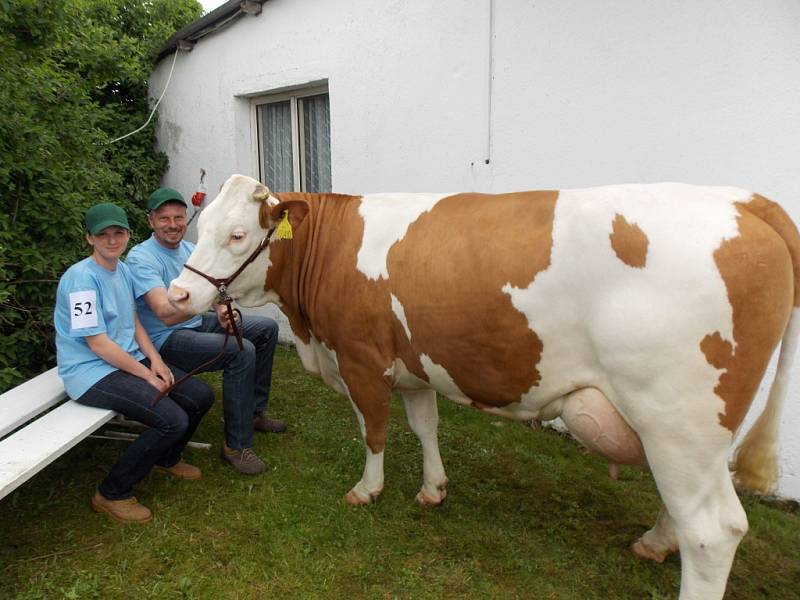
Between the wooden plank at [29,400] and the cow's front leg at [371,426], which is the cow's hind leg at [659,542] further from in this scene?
the wooden plank at [29,400]

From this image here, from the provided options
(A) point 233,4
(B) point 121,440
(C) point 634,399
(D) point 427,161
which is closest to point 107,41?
(A) point 233,4

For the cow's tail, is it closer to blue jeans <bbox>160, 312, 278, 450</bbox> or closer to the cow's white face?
the cow's white face

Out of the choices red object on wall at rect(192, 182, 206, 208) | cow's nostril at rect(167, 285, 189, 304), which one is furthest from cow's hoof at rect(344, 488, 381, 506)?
red object on wall at rect(192, 182, 206, 208)

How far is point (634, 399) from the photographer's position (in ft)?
6.79

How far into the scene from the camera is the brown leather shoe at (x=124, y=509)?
309cm

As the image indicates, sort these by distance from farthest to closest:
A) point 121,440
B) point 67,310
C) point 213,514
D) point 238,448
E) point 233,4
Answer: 1. point 233,4
2. point 121,440
3. point 238,448
4. point 213,514
5. point 67,310

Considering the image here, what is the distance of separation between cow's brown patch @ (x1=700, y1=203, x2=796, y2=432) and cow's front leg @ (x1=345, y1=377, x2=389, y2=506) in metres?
1.53

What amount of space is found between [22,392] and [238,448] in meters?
1.27

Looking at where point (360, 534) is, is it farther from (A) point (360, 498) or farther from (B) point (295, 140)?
(B) point (295, 140)

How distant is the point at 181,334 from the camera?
3.57 m

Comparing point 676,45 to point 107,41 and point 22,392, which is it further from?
point 107,41

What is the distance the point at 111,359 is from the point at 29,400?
59 cm

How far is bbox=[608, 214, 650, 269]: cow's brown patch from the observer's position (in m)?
2.03

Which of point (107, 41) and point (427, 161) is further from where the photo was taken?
point (107, 41)
